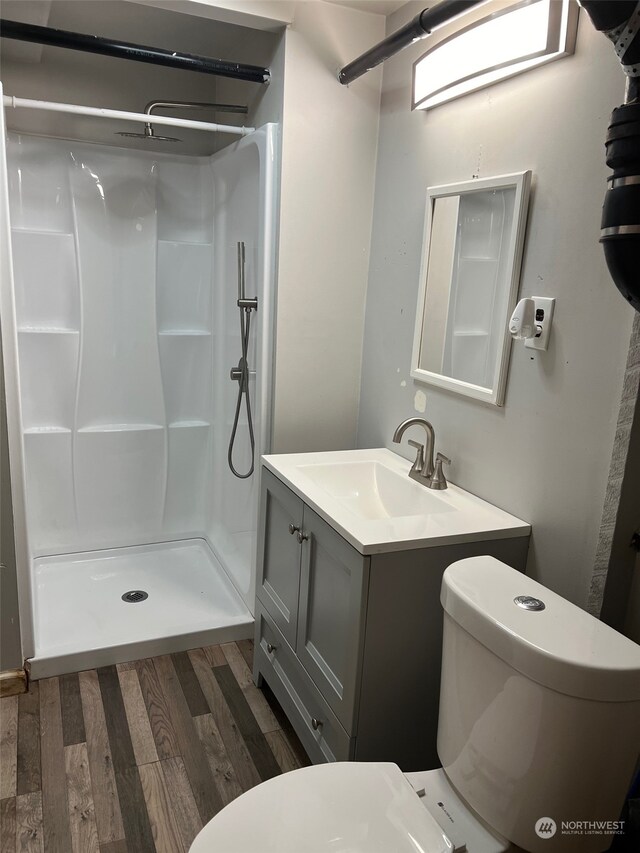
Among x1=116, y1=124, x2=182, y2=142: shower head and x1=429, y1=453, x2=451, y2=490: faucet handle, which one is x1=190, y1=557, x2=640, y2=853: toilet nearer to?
x1=429, y1=453, x2=451, y2=490: faucet handle

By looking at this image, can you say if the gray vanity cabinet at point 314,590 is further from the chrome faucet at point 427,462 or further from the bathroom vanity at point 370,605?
the chrome faucet at point 427,462

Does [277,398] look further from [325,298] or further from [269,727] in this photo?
[269,727]

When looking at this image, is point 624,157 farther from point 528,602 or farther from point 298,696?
point 298,696

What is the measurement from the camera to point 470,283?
1.82 m

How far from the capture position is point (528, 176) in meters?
1.58

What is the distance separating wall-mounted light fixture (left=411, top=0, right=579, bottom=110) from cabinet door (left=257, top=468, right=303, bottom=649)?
4.00 ft

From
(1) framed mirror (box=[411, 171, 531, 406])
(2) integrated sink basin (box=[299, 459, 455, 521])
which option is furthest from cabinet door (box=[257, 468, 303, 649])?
(1) framed mirror (box=[411, 171, 531, 406])

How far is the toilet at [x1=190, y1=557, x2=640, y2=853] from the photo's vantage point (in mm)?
1074

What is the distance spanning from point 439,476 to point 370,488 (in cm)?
26

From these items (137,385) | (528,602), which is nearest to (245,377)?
(137,385)

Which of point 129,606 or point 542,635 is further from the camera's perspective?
point 129,606

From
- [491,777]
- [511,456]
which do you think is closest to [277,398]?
[511,456]

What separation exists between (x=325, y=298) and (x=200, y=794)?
162cm

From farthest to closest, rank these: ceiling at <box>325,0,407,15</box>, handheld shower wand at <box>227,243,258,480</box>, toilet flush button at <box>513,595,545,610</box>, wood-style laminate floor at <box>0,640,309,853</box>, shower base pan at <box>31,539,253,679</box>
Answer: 1. handheld shower wand at <box>227,243,258,480</box>
2. shower base pan at <box>31,539,253,679</box>
3. ceiling at <box>325,0,407,15</box>
4. wood-style laminate floor at <box>0,640,309,853</box>
5. toilet flush button at <box>513,595,545,610</box>
